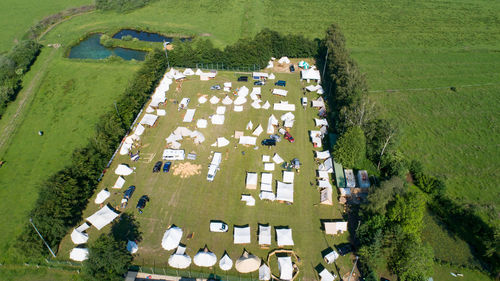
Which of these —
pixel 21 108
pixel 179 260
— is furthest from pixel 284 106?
pixel 21 108

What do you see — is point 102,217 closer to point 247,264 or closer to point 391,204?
point 247,264

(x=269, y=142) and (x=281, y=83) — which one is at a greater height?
(x=281, y=83)

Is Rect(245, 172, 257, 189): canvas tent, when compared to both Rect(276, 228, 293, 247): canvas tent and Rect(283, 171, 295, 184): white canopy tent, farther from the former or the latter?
Rect(276, 228, 293, 247): canvas tent

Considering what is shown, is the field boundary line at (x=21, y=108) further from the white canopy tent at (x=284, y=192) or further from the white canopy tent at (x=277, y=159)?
the white canopy tent at (x=284, y=192)

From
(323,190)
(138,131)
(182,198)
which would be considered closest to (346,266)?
(323,190)

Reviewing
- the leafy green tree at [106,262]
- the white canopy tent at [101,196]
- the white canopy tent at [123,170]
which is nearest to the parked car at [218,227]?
the leafy green tree at [106,262]

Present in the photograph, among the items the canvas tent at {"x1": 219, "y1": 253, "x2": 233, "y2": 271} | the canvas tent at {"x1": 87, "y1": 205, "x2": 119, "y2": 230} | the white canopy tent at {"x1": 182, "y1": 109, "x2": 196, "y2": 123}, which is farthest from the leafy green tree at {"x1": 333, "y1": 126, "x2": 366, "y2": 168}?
the canvas tent at {"x1": 87, "y1": 205, "x2": 119, "y2": 230}
